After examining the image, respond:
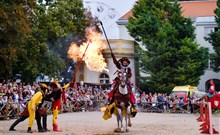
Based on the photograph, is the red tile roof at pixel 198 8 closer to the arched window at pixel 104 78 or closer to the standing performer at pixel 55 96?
the arched window at pixel 104 78

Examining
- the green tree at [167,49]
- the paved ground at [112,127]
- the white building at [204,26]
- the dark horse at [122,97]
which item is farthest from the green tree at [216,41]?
the dark horse at [122,97]

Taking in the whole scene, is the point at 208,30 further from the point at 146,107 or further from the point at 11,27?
the point at 11,27

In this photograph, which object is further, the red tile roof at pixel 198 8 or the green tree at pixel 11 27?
the red tile roof at pixel 198 8

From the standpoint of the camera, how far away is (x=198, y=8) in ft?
187

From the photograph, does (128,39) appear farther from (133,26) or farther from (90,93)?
(90,93)

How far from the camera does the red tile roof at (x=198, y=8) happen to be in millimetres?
55969

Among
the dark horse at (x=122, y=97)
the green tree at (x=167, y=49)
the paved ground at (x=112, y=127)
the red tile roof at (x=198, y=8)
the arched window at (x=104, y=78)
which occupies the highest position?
the red tile roof at (x=198, y=8)

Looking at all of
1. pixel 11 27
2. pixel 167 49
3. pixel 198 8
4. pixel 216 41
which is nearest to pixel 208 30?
pixel 216 41

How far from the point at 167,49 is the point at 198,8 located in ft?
40.3

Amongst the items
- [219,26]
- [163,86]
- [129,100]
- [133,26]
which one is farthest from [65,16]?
[129,100]

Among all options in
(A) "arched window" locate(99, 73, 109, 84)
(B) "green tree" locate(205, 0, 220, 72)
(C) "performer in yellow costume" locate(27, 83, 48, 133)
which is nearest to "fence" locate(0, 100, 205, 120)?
(C) "performer in yellow costume" locate(27, 83, 48, 133)

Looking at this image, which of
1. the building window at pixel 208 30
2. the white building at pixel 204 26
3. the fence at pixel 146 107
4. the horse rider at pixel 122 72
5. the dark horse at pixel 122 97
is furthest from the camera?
the white building at pixel 204 26

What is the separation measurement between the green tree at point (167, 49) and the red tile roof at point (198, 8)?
7.75 meters

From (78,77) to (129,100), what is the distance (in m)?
36.0
